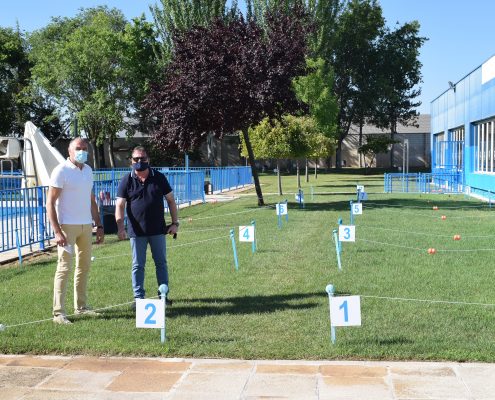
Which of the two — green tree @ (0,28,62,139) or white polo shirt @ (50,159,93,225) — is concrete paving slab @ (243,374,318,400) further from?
green tree @ (0,28,62,139)

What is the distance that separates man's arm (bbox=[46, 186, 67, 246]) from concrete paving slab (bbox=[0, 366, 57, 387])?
67.6 inches

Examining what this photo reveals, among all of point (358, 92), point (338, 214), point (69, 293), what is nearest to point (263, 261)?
point (69, 293)

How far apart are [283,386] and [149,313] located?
67.7 inches

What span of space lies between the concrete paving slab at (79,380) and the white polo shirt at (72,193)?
213 centimetres

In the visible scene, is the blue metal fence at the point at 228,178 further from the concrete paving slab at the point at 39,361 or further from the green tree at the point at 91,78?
the concrete paving slab at the point at 39,361

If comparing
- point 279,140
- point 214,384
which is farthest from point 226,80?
point 214,384

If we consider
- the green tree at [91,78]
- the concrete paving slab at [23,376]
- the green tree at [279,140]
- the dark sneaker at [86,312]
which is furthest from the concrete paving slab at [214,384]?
the green tree at [91,78]

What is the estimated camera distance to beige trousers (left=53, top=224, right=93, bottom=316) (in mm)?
7238

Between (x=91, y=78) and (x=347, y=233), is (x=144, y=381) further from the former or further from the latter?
(x=91, y=78)

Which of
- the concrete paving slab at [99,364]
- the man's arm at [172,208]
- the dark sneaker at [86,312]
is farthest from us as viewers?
the man's arm at [172,208]

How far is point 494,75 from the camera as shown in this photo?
24984mm

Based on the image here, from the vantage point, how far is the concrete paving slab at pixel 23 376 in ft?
17.7

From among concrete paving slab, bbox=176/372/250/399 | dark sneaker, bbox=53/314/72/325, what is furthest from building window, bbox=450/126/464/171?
concrete paving slab, bbox=176/372/250/399

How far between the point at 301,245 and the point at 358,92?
5236cm
